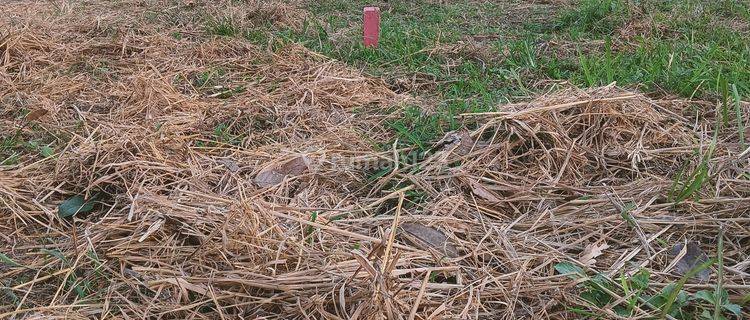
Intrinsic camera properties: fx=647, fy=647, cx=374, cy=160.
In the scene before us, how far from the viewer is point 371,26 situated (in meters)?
3.15

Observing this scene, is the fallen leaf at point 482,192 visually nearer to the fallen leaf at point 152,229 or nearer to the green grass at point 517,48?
the green grass at point 517,48

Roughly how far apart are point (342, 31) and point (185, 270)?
7.81 feet

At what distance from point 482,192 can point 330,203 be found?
1.36ft

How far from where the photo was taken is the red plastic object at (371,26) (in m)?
3.11

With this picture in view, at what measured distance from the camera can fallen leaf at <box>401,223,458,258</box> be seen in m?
1.51

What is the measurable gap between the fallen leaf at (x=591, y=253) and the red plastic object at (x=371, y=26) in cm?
189

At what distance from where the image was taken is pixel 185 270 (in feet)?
4.72

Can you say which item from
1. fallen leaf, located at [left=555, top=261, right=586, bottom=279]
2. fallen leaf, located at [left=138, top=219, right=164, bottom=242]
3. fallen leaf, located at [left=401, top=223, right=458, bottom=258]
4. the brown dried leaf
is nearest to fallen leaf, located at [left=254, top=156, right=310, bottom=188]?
fallen leaf, located at [left=138, top=219, right=164, bottom=242]

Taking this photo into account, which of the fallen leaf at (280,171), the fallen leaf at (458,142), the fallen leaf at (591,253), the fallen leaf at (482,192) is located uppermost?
the fallen leaf at (591,253)

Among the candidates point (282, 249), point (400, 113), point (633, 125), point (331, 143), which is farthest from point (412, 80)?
point (282, 249)

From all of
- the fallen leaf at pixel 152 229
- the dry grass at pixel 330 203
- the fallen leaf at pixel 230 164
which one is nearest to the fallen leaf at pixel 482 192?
the dry grass at pixel 330 203

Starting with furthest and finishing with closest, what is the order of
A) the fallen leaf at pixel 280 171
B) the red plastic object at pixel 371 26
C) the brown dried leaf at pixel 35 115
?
the red plastic object at pixel 371 26 < the brown dried leaf at pixel 35 115 < the fallen leaf at pixel 280 171

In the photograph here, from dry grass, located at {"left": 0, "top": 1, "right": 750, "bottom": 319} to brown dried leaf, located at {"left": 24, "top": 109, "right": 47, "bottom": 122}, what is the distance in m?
0.04

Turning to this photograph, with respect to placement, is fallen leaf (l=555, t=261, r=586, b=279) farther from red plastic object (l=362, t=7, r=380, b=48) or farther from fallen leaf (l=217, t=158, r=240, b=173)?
red plastic object (l=362, t=7, r=380, b=48)
